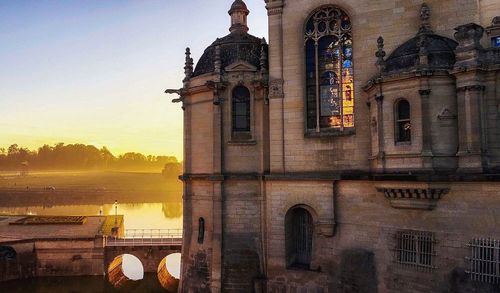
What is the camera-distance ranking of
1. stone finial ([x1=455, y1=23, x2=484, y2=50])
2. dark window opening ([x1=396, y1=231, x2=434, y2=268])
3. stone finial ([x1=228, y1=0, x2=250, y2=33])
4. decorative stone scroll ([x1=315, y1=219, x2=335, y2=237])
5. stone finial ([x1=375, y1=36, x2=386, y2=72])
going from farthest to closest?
1. stone finial ([x1=228, y1=0, x2=250, y2=33])
2. decorative stone scroll ([x1=315, y1=219, x2=335, y2=237])
3. stone finial ([x1=375, y1=36, x2=386, y2=72])
4. dark window opening ([x1=396, y1=231, x2=434, y2=268])
5. stone finial ([x1=455, y1=23, x2=484, y2=50])

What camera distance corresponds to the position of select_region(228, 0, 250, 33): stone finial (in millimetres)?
23141

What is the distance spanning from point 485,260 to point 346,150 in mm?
6688

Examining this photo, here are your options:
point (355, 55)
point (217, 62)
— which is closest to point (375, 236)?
point (355, 55)

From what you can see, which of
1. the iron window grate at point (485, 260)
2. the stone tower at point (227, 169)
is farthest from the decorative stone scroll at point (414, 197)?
the stone tower at point (227, 169)

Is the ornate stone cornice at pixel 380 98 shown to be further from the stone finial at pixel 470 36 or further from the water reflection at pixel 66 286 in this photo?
the water reflection at pixel 66 286

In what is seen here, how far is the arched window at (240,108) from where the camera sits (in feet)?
67.3

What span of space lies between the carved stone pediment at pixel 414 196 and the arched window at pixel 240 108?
25.2ft

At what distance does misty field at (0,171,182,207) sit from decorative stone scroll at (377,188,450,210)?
3350 inches

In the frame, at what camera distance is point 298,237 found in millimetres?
19312

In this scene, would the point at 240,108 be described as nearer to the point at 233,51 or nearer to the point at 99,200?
the point at 233,51

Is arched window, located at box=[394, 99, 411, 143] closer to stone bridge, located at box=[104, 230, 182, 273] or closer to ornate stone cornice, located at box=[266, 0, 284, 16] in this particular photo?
ornate stone cornice, located at box=[266, 0, 284, 16]

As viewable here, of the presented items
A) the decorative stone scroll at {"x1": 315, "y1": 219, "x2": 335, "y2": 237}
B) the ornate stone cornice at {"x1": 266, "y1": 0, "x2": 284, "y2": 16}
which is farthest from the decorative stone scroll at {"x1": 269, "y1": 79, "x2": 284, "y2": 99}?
the decorative stone scroll at {"x1": 315, "y1": 219, "x2": 335, "y2": 237}

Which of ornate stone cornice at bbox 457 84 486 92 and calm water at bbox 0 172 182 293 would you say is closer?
ornate stone cornice at bbox 457 84 486 92

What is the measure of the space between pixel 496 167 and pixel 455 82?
3227mm
